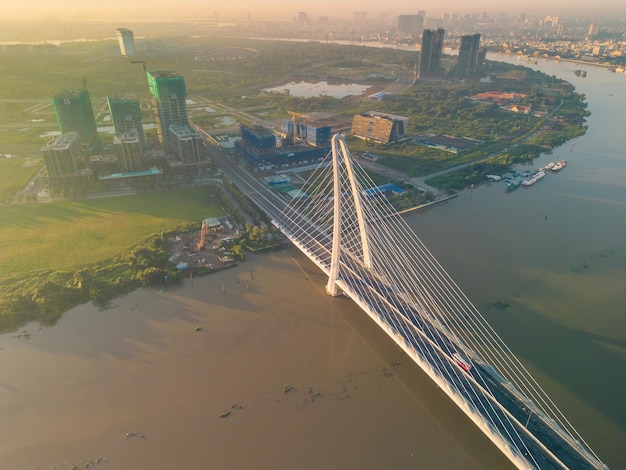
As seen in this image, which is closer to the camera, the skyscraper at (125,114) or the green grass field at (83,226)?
the green grass field at (83,226)

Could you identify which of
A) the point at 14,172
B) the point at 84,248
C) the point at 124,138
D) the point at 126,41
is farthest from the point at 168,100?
the point at 126,41

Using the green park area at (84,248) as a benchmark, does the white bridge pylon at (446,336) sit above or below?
above

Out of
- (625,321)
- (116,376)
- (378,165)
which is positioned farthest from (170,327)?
(378,165)

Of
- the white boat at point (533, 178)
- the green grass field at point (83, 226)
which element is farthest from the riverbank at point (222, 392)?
the white boat at point (533, 178)

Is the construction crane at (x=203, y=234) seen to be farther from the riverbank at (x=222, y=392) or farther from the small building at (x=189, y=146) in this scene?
the small building at (x=189, y=146)

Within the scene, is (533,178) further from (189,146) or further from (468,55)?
(468,55)

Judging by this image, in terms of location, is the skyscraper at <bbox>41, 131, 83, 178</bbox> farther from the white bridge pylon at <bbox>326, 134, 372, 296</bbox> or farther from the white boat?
the white boat

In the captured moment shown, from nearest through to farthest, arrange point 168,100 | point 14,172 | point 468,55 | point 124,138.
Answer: point 124,138 < point 14,172 < point 168,100 < point 468,55
